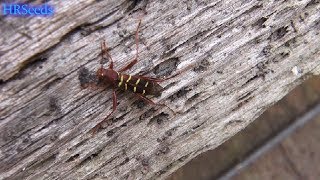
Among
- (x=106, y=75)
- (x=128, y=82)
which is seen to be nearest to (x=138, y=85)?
(x=128, y=82)

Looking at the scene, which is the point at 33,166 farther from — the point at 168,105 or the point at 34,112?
the point at 168,105

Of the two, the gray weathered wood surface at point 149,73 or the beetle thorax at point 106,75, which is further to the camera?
the beetle thorax at point 106,75

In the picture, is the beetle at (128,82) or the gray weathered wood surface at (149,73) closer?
the gray weathered wood surface at (149,73)

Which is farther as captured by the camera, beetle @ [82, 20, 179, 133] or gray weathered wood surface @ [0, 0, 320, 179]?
beetle @ [82, 20, 179, 133]

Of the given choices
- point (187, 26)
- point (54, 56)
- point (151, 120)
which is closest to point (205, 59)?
point (187, 26)

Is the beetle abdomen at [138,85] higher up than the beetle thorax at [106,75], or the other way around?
the beetle thorax at [106,75]

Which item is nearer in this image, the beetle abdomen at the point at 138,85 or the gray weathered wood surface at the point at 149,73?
the gray weathered wood surface at the point at 149,73

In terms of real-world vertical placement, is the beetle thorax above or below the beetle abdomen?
above

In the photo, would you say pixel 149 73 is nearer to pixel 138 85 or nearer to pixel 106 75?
pixel 138 85
